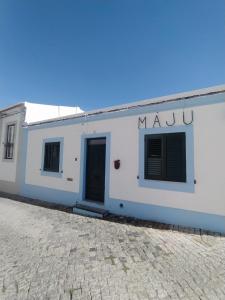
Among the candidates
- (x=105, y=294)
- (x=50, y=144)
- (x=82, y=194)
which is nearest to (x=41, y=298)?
(x=105, y=294)

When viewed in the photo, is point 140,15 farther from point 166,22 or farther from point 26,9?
point 26,9

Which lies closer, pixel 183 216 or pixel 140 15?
pixel 183 216

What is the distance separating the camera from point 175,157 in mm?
5535

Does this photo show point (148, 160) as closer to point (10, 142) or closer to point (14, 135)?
point (14, 135)

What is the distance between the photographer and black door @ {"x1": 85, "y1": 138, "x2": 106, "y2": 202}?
7.25 metres

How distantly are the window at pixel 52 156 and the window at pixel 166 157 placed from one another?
438 centimetres

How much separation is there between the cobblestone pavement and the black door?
1749mm

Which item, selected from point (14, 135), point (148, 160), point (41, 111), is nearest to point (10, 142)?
point (14, 135)

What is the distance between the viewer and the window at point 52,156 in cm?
852

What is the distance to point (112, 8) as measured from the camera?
719cm

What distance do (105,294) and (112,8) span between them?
8.76 meters

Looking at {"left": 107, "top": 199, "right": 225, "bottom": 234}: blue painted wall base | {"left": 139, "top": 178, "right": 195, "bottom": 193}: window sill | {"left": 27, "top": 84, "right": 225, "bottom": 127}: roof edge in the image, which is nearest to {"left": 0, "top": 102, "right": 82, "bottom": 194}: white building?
{"left": 27, "top": 84, "right": 225, "bottom": 127}: roof edge

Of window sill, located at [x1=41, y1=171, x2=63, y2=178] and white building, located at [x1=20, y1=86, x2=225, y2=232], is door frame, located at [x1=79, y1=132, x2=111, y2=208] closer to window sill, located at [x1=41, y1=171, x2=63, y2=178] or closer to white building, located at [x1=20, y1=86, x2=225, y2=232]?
white building, located at [x1=20, y1=86, x2=225, y2=232]

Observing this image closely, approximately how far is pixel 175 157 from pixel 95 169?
3.24 metres
